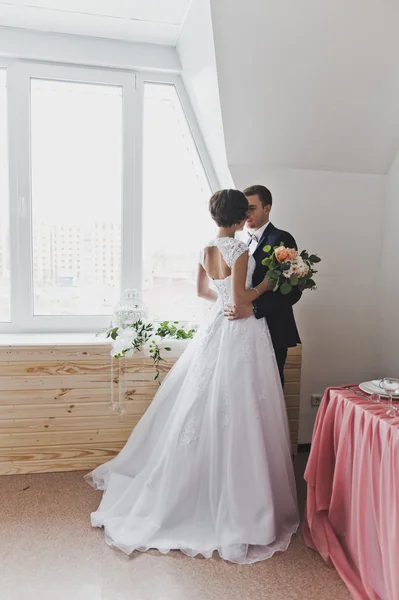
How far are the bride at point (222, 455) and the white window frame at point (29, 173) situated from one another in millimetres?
899

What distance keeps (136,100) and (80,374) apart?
5.80 feet

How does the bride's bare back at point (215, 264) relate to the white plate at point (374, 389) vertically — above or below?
above

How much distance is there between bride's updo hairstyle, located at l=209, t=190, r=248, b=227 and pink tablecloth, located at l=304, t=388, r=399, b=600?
914 millimetres

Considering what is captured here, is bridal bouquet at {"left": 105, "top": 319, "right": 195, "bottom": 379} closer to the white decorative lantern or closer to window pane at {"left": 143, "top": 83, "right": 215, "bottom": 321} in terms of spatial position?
the white decorative lantern

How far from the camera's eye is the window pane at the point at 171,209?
312cm

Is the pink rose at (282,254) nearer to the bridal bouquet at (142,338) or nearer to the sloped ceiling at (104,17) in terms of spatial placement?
the bridal bouquet at (142,338)

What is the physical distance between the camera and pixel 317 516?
81.5 inches

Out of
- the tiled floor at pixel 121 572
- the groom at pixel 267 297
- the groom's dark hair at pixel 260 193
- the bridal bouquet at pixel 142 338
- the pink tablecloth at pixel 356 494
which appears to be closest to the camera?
the pink tablecloth at pixel 356 494

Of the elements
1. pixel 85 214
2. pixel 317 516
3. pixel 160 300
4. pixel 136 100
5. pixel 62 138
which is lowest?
pixel 317 516

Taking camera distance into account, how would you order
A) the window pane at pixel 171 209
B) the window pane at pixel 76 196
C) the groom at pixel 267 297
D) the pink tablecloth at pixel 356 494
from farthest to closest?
the window pane at pixel 171 209, the window pane at pixel 76 196, the groom at pixel 267 297, the pink tablecloth at pixel 356 494

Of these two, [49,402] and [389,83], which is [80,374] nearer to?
[49,402]

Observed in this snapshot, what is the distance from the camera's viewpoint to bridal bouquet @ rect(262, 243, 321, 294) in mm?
2164

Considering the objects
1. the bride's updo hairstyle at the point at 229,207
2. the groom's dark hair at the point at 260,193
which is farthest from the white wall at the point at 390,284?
the bride's updo hairstyle at the point at 229,207

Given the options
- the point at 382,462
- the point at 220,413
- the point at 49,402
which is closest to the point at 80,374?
the point at 49,402
